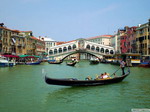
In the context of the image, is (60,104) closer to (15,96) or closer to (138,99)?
(15,96)

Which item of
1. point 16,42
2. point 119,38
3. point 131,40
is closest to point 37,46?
point 16,42

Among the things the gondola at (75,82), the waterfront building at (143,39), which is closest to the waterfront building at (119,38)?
the waterfront building at (143,39)

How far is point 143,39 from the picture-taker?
1179 inches

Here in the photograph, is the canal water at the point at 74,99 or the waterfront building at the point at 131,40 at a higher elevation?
the waterfront building at the point at 131,40

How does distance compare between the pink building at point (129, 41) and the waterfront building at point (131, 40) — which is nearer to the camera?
the waterfront building at point (131, 40)

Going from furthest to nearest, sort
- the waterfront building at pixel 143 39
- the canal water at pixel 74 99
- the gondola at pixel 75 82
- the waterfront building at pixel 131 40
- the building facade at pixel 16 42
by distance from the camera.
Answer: the waterfront building at pixel 131 40
the building facade at pixel 16 42
the waterfront building at pixel 143 39
the gondola at pixel 75 82
the canal water at pixel 74 99

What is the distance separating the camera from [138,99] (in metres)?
7.07

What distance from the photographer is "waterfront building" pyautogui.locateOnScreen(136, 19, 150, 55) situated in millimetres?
28455

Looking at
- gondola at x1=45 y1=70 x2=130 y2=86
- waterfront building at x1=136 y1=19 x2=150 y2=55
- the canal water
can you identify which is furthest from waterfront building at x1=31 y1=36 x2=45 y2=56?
the canal water

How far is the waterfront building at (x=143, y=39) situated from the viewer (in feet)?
93.4

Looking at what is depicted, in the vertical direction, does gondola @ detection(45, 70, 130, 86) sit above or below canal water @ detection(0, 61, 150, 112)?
above

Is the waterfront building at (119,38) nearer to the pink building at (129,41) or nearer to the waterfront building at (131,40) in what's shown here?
the pink building at (129,41)

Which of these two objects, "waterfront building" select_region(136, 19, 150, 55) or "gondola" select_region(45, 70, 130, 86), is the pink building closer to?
"waterfront building" select_region(136, 19, 150, 55)

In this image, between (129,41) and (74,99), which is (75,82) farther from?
(129,41)
